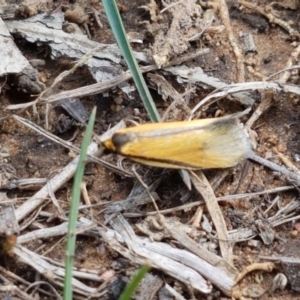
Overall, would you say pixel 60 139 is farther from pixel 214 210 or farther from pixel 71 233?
pixel 71 233

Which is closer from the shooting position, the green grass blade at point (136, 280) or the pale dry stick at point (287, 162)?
the green grass blade at point (136, 280)

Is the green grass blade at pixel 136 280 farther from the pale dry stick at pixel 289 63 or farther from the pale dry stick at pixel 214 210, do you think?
the pale dry stick at pixel 289 63

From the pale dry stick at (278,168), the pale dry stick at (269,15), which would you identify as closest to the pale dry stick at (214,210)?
the pale dry stick at (278,168)

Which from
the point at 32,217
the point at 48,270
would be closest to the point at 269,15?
the point at 32,217

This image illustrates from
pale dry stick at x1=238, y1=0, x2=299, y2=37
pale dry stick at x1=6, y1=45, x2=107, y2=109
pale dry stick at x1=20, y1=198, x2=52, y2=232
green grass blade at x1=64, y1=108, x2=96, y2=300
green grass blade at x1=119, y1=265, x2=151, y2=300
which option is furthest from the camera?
pale dry stick at x1=238, y1=0, x2=299, y2=37

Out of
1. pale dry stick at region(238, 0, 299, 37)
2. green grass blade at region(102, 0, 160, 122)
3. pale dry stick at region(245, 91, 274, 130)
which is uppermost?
green grass blade at region(102, 0, 160, 122)

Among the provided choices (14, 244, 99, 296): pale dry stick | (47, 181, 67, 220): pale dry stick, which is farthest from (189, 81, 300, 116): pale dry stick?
(14, 244, 99, 296): pale dry stick

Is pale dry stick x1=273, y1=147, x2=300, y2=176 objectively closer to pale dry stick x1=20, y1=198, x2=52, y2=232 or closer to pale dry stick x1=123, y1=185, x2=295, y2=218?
pale dry stick x1=123, y1=185, x2=295, y2=218
